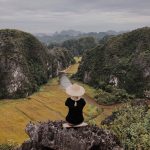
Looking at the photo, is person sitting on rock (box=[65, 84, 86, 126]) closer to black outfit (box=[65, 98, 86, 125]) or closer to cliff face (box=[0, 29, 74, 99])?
black outfit (box=[65, 98, 86, 125])

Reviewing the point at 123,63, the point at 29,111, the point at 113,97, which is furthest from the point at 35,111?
the point at 123,63

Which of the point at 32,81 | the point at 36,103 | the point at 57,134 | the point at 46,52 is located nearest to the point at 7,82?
the point at 32,81

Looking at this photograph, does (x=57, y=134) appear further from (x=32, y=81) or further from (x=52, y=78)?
(x=52, y=78)

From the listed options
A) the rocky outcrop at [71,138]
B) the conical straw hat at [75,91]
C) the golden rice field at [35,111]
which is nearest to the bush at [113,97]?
the golden rice field at [35,111]

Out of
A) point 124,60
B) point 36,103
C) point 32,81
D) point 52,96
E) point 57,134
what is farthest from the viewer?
point 124,60

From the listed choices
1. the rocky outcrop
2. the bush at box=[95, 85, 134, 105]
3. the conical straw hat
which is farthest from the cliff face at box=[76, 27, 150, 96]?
the conical straw hat

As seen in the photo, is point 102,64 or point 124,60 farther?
point 102,64
